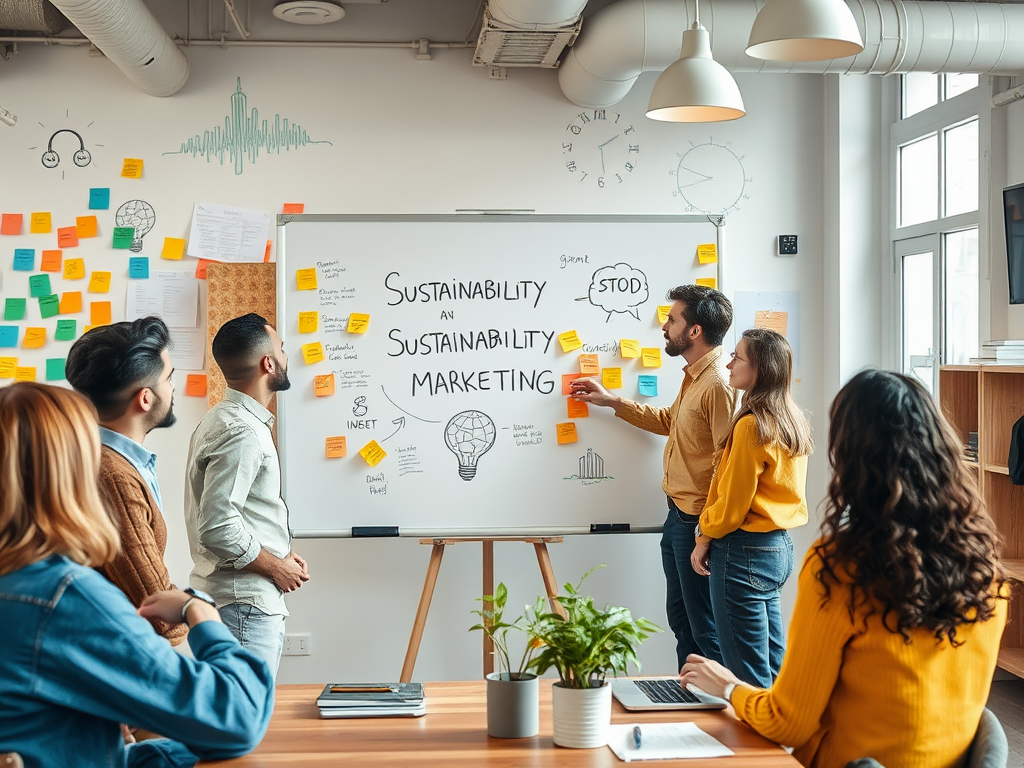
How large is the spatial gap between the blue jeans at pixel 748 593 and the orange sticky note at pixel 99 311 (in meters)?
2.75

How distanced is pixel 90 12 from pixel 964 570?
313 centimetres

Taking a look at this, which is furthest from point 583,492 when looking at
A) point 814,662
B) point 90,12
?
point 90,12

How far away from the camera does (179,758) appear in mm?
1666

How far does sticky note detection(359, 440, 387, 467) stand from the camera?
366 centimetres

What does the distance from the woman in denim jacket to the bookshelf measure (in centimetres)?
306

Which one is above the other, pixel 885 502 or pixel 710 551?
pixel 885 502

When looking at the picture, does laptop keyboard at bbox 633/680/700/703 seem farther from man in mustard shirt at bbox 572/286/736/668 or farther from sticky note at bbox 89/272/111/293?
sticky note at bbox 89/272/111/293

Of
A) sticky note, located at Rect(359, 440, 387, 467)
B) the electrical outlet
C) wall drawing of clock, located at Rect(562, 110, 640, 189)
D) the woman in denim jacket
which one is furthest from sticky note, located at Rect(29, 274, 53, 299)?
the woman in denim jacket

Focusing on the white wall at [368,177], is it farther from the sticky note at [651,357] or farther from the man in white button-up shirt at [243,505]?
the man in white button-up shirt at [243,505]

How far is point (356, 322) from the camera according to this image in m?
3.67

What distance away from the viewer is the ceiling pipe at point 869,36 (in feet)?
11.5

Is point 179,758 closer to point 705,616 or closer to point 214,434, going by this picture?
point 214,434

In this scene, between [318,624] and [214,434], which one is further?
[318,624]

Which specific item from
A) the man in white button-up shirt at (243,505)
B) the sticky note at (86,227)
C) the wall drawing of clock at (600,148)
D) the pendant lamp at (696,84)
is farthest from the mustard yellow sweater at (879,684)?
the sticky note at (86,227)
